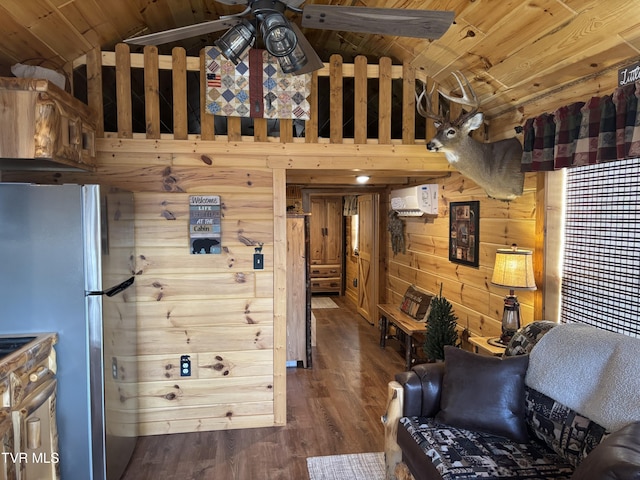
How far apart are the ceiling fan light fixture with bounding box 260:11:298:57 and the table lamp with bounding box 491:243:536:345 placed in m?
1.91

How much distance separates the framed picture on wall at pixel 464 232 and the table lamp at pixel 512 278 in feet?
2.10

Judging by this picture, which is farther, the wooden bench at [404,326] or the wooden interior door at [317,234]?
the wooden interior door at [317,234]

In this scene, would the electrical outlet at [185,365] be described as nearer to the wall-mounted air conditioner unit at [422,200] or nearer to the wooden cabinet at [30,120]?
the wooden cabinet at [30,120]

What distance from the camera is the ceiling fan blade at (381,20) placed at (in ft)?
5.31

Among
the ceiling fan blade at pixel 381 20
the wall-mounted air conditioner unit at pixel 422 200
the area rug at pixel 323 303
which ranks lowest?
the area rug at pixel 323 303

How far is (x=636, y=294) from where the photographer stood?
7.20 feet

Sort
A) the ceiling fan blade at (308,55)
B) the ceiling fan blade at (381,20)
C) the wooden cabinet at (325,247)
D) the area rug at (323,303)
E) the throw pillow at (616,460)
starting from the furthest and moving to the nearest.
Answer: the wooden cabinet at (325,247), the area rug at (323,303), the ceiling fan blade at (308,55), the ceiling fan blade at (381,20), the throw pillow at (616,460)

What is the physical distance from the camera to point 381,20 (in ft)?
5.49

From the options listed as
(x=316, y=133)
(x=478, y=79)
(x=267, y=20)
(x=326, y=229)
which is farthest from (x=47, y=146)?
(x=326, y=229)

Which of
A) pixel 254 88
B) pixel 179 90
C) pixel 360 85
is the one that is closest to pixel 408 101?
pixel 360 85

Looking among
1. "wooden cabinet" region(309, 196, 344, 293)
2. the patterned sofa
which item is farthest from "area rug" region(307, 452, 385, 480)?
"wooden cabinet" region(309, 196, 344, 293)

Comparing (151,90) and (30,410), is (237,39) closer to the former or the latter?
(151,90)

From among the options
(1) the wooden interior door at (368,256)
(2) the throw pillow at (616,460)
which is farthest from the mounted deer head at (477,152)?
(1) the wooden interior door at (368,256)

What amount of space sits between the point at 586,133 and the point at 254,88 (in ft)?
7.05
